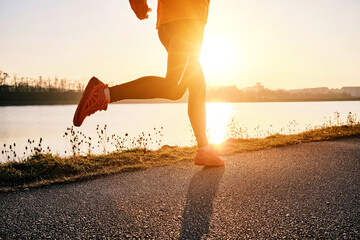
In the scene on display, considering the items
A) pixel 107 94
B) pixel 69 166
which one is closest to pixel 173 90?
pixel 107 94

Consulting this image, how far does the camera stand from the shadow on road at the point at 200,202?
5.33ft

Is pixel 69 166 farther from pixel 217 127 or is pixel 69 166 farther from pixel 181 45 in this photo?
pixel 217 127

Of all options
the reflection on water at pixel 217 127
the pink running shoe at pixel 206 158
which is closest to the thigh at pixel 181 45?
the pink running shoe at pixel 206 158

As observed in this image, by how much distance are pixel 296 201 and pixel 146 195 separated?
45.7 inches

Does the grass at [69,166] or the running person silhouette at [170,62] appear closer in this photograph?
the running person silhouette at [170,62]

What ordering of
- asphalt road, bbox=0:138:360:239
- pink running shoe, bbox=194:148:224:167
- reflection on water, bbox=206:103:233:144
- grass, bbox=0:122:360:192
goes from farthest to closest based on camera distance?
reflection on water, bbox=206:103:233:144 → pink running shoe, bbox=194:148:224:167 → grass, bbox=0:122:360:192 → asphalt road, bbox=0:138:360:239

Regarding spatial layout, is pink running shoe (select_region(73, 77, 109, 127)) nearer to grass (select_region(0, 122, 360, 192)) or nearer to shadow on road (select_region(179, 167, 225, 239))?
grass (select_region(0, 122, 360, 192))

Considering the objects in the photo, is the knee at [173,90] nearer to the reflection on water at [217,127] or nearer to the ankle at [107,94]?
the ankle at [107,94]

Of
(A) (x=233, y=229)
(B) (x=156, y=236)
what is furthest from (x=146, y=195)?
(A) (x=233, y=229)

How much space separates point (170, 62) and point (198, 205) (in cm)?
126

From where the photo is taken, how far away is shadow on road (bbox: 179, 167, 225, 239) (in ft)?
5.33

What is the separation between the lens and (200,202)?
208 cm

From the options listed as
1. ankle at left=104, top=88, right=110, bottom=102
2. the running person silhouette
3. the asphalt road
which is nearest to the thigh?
the running person silhouette

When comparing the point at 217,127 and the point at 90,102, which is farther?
the point at 217,127
